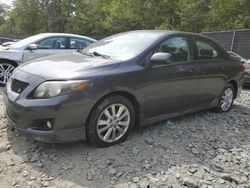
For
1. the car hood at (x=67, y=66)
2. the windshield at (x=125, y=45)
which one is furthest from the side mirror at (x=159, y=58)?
the car hood at (x=67, y=66)

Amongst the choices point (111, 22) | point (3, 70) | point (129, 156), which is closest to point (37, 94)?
point (129, 156)

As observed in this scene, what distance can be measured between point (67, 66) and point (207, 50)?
269cm

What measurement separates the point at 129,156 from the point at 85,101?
87cm

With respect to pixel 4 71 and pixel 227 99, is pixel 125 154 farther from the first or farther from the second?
pixel 4 71

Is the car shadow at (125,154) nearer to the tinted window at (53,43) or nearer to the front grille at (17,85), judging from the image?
the front grille at (17,85)

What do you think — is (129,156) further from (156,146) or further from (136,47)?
(136,47)

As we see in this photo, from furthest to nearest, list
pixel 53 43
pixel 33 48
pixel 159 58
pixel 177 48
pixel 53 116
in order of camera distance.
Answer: pixel 53 43 < pixel 33 48 < pixel 177 48 < pixel 159 58 < pixel 53 116

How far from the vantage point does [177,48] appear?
505 cm

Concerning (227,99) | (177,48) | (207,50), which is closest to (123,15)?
(227,99)

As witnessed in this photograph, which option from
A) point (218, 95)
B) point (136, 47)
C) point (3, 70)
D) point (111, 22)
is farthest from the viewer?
point (111, 22)

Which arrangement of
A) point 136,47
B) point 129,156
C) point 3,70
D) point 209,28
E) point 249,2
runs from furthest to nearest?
point 209,28 < point 249,2 < point 3,70 < point 136,47 < point 129,156

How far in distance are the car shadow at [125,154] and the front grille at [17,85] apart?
69 cm

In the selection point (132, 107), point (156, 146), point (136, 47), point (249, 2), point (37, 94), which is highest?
point (249, 2)

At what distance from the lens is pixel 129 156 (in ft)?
13.0
